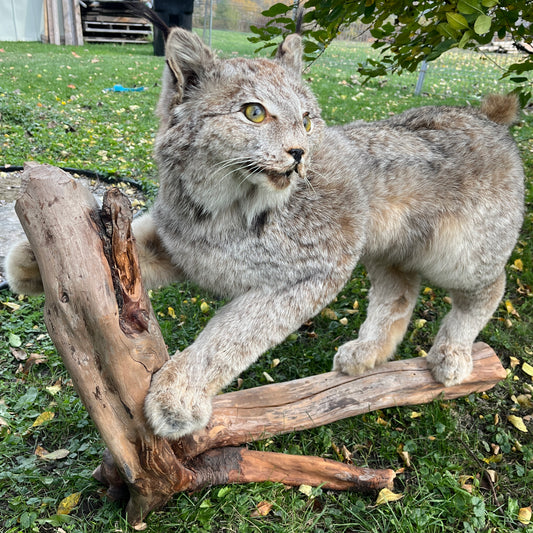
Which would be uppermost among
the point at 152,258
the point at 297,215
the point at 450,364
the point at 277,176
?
the point at 277,176

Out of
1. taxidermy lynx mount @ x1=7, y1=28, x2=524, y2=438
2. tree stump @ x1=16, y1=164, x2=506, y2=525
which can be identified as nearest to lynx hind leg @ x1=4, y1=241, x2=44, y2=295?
taxidermy lynx mount @ x1=7, y1=28, x2=524, y2=438

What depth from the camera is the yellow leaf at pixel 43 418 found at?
3253 mm

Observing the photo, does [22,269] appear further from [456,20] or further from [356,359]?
[456,20]

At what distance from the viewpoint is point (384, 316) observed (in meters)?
3.90

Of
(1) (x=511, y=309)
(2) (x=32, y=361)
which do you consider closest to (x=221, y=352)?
(2) (x=32, y=361)

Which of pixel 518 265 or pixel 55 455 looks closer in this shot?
pixel 55 455

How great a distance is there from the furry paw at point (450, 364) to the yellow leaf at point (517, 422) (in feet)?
1.53

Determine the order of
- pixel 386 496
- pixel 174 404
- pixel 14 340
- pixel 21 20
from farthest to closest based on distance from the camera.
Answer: pixel 21 20 → pixel 14 340 → pixel 386 496 → pixel 174 404

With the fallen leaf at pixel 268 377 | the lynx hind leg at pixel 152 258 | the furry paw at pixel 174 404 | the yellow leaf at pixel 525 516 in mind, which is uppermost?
the lynx hind leg at pixel 152 258

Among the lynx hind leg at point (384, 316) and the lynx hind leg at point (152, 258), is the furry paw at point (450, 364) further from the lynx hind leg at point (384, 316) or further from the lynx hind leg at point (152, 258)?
the lynx hind leg at point (152, 258)

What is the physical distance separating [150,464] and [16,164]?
17.3ft

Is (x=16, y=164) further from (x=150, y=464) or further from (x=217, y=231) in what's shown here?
(x=150, y=464)

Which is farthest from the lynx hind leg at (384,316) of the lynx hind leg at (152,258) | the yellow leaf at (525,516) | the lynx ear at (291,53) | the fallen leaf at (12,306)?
the fallen leaf at (12,306)

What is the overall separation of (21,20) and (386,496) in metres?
21.1
